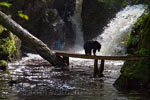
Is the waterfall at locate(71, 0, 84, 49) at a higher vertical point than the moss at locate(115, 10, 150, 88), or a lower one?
higher

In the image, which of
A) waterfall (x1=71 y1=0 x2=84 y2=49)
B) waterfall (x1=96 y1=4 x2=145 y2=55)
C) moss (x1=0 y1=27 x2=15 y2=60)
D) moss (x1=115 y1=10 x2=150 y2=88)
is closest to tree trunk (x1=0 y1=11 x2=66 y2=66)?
moss (x1=0 y1=27 x2=15 y2=60)

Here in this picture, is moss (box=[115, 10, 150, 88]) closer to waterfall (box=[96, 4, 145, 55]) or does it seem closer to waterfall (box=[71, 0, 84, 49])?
waterfall (box=[96, 4, 145, 55])

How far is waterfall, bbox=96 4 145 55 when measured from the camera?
60.3ft

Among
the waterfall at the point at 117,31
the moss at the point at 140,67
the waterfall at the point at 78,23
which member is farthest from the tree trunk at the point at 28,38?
the waterfall at the point at 78,23

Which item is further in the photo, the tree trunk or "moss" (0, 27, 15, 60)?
"moss" (0, 27, 15, 60)

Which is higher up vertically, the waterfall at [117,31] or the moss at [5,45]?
the waterfall at [117,31]

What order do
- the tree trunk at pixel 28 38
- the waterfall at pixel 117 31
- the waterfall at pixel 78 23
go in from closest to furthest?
the tree trunk at pixel 28 38
the waterfall at pixel 117 31
the waterfall at pixel 78 23

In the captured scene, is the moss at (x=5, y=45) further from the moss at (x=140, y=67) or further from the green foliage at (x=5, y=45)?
the moss at (x=140, y=67)

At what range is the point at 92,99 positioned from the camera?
211 inches

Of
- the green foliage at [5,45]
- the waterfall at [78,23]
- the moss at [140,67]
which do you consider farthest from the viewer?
the waterfall at [78,23]

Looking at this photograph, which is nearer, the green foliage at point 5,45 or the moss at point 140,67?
the moss at point 140,67

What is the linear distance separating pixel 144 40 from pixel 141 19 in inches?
38.0

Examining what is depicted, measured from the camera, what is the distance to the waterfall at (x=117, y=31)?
18370mm

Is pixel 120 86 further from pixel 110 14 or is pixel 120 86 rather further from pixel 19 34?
pixel 110 14
